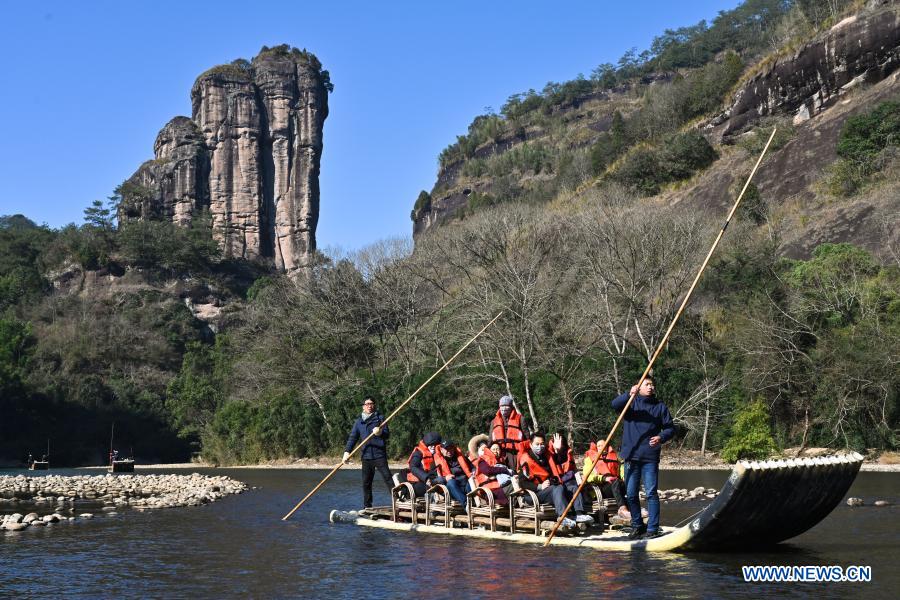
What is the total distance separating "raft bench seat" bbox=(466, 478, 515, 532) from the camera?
54.1ft

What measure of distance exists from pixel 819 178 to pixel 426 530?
5006 centimetres

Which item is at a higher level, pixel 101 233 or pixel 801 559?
pixel 101 233

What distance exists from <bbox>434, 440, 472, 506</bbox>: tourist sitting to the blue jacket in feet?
12.8

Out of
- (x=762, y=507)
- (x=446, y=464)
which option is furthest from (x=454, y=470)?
(x=762, y=507)

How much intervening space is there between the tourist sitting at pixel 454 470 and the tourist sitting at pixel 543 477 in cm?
137

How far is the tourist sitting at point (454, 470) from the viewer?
57.7ft

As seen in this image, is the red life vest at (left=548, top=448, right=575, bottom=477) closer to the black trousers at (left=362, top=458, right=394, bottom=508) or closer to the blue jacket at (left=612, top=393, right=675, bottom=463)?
the blue jacket at (left=612, top=393, right=675, bottom=463)

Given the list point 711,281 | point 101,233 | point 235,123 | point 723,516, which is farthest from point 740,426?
point 235,123

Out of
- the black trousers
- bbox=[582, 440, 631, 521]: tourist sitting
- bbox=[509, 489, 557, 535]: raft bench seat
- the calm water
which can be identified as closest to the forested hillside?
the calm water

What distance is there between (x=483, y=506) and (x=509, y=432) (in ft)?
6.53

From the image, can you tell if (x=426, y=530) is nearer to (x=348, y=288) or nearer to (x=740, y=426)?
(x=740, y=426)

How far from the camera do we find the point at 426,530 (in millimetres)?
17750

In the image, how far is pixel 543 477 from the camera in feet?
53.8

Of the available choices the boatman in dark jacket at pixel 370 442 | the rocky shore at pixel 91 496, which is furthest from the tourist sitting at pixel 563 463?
the rocky shore at pixel 91 496
